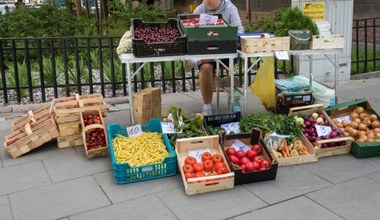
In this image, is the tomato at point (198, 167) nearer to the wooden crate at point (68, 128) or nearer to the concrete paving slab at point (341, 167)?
the concrete paving slab at point (341, 167)

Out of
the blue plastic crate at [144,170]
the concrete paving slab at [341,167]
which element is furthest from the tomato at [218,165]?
the concrete paving slab at [341,167]

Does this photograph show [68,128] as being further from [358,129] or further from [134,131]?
[358,129]

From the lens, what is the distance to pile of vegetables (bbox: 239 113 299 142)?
14.2ft

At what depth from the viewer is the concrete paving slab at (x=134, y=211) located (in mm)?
3262

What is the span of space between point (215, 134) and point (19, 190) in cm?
188

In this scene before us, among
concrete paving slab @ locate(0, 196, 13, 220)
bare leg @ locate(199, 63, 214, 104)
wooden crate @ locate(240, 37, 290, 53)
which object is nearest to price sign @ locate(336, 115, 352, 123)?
wooden crate @ locate(240, 37, 290, 53)

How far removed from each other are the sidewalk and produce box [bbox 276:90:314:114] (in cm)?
104

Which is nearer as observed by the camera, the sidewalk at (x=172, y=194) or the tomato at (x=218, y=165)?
the sidewalk at (x=172, y=194)

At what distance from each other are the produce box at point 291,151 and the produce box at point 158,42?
4.42ft

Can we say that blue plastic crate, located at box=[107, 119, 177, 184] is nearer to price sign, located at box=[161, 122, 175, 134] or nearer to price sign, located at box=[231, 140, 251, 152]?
price sign, located at box=[161, 122, 175, 134]

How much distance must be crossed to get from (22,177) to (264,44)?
2.87 m

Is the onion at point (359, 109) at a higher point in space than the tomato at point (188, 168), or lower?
higher

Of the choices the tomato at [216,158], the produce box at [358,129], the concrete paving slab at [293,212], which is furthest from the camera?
the produce box at [358,129]

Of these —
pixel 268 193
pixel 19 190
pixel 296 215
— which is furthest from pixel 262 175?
pixel 19 190
